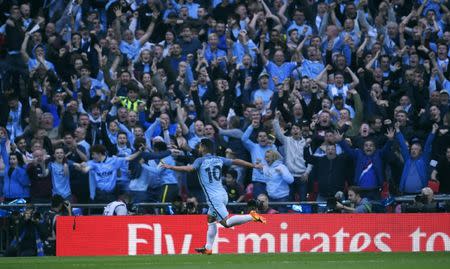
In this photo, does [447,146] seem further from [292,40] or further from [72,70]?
[72,70]

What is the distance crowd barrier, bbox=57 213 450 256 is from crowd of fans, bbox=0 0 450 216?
792 millimetres

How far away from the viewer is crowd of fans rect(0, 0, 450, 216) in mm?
22656

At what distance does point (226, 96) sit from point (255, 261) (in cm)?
686

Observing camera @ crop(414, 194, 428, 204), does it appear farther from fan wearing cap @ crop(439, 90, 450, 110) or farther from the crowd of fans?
fan wearing cap @ crop(439, 90, 450, 110)

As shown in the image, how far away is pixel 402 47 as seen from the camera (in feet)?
87.5

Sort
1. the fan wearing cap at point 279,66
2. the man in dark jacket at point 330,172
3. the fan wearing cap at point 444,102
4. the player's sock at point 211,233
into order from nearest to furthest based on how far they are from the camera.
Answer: the player's sock at point 211,233 → the man in dark jacket at point 330,172 → the fan wearing cap at point 444,102 → the fan wearing cap at point 279,66

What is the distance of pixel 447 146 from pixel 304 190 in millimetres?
3048

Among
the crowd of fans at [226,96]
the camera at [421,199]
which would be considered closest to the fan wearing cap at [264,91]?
the crowd of fans at [226,96]

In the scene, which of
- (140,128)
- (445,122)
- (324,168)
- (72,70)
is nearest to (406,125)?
(445,122)

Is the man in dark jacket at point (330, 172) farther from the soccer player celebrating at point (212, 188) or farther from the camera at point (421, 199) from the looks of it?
the soccer player celebrating at point (212, 188)

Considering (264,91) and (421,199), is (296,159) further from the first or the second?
(421,199)

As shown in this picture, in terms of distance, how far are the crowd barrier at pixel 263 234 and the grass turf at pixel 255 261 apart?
1303 millimetres

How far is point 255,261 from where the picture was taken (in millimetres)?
18234

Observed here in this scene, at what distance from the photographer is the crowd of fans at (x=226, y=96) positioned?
22656 millimetres
